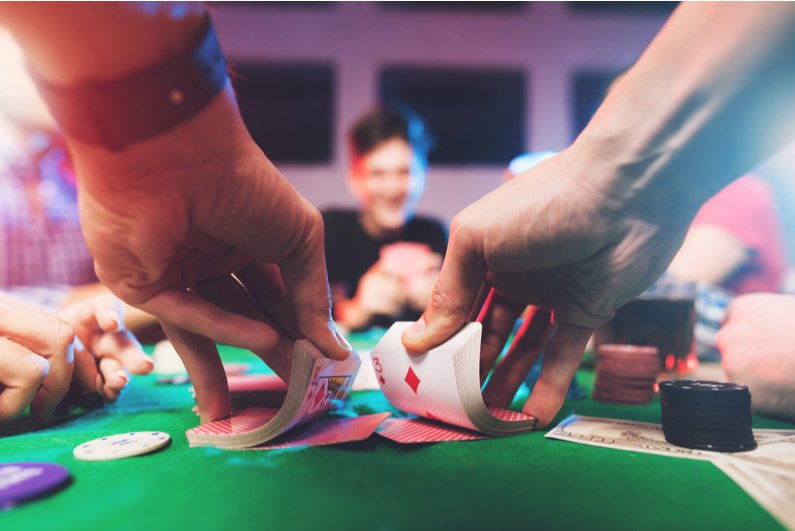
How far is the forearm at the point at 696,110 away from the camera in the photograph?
2.38 feet

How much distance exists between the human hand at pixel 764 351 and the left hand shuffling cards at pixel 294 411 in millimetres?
1165

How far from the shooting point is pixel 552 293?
1174mm

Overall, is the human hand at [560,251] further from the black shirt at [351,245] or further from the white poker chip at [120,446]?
the black shirt at [351,245]

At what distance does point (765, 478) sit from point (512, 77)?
7.01m

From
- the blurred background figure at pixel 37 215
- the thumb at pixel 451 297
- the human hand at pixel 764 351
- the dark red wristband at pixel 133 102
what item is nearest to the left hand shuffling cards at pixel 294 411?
the thumb at pixel 451 297

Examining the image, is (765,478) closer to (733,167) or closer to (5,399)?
(733,167)

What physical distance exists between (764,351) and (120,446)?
1.68 meters

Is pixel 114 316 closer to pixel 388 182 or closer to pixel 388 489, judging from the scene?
pixel 388 489

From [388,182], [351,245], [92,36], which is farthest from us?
[351,245]

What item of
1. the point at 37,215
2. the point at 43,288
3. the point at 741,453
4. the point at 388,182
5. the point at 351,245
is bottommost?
the point at 741,453

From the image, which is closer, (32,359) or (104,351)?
(32,359)

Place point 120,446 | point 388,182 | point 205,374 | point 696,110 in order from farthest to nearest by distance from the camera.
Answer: point 388,182
point 205,374
point 120,446
point 696,110

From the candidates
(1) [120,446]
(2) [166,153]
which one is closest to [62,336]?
(1) [120,446]

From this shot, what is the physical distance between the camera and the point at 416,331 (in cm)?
109
